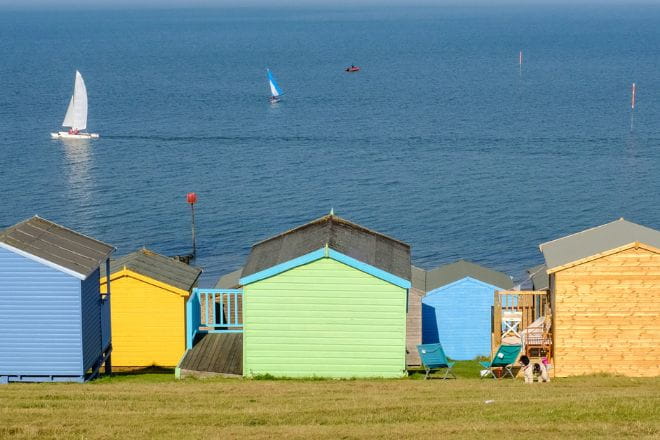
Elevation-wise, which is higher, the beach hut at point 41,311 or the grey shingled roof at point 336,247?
the grey shingled roof at point 336,247

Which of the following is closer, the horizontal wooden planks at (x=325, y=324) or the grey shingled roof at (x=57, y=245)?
the grey shingled roof at (x=57, y=245)

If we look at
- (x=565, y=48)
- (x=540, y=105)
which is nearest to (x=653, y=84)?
(x=540, y=105)

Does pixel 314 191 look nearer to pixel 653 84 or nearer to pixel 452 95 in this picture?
pixel 452 95

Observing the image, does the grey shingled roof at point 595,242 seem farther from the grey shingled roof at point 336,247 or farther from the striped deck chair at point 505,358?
the grey shingled roof at point 336,247

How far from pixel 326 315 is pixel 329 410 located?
458cm

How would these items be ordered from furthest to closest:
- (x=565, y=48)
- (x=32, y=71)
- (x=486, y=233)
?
(x=565, y=48), (x=32, y=71), (x=486, y=233)

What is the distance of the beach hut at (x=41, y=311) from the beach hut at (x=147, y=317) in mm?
3336

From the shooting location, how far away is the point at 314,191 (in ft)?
211

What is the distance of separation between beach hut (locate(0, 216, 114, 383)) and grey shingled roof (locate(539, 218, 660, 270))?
32.1 ft

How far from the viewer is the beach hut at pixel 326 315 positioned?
21.7 metres

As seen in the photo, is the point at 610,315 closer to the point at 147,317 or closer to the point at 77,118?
the point at 147,317

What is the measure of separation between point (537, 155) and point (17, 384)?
193 feet

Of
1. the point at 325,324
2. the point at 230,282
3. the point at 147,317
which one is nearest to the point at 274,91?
the point at 230,282

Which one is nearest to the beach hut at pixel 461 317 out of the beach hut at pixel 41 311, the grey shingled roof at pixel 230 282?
the grey shingled roof at pixel 230 282
